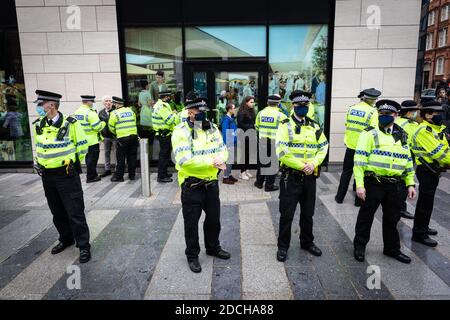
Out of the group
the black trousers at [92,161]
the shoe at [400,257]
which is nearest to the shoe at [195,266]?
the shoe at [400,257]

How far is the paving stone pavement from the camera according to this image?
12.3 ft

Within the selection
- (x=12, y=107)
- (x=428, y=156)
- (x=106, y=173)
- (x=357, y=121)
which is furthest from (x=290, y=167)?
(x=12, y=107)

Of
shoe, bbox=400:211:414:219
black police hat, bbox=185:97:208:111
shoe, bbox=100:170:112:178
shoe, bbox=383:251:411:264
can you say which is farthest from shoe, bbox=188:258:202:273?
shoe, bbox=100:170:112:178

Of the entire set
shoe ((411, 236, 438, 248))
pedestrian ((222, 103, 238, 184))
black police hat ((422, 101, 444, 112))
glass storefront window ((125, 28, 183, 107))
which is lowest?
shoe ((411, 236, 438, 248))

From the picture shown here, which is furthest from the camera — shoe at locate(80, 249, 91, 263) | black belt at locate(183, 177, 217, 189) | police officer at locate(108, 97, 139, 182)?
police officer at locate(108, 97, 139, 182)

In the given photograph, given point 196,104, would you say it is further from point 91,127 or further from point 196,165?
point 91,127

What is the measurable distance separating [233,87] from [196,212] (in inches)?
218

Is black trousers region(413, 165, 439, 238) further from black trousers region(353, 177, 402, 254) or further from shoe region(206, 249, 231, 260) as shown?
shoe region(206, 249, 231, 260)

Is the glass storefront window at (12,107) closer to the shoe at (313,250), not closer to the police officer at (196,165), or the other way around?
the police officer at (196,165)

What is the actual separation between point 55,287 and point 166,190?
3.78 m

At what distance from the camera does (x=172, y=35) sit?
28.9 feet

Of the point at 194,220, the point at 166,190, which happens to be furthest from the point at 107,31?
the point at 194,220

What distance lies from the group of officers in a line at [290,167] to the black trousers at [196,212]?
0.04 ft
